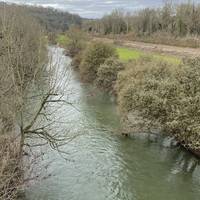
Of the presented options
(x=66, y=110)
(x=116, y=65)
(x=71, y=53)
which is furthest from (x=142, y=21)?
(x=66, y=110)

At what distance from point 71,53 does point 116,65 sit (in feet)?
103

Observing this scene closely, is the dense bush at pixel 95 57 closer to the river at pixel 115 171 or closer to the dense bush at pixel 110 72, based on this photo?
the dense bush at pixel 110 72

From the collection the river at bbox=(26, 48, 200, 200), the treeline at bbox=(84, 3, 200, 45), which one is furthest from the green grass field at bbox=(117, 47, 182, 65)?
the treeline at bbox=(84, 3, 200, 45)

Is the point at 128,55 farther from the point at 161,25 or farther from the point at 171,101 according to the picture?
the point at 161,25

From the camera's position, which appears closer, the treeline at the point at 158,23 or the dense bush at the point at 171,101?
the dense bush at the point at 171,101

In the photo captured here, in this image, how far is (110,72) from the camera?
42.6 m

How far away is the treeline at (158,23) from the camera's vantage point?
288 ft

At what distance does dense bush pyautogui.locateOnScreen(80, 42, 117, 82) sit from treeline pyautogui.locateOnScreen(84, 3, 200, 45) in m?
36.1

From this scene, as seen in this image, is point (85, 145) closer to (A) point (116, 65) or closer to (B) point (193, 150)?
(B) point (193, 150)

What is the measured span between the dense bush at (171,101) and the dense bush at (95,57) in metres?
21.2

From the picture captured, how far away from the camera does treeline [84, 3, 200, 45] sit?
288 ft

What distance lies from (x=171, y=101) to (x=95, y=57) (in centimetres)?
2594

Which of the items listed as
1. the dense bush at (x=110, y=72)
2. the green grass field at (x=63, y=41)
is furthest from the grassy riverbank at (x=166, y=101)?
the green grass field at (x=63, y=41)

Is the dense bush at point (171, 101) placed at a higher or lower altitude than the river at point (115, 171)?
higher
